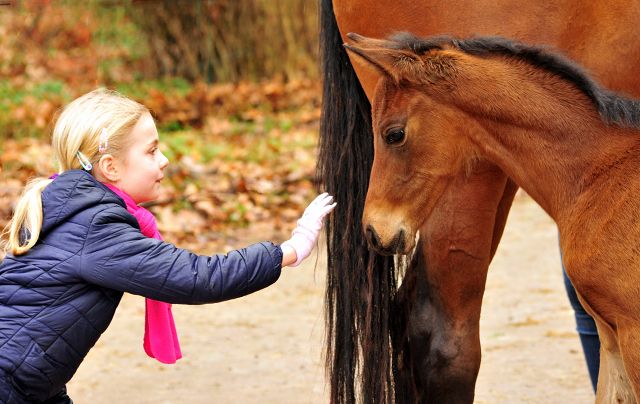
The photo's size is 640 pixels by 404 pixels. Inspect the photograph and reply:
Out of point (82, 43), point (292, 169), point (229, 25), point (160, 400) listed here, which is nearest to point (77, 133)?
point (160, 400)

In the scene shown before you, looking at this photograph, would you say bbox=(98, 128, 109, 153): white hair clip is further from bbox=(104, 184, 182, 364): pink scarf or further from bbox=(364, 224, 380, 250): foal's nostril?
bbox=(364, 224, 380, 250): foal's nostril

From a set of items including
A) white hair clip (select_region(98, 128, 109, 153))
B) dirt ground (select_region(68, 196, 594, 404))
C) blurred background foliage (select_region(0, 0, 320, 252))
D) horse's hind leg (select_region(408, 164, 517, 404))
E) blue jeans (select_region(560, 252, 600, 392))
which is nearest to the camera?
white hair clip (select_region(98, 128, 109, 153))

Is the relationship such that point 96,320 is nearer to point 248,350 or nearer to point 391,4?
point 391,4

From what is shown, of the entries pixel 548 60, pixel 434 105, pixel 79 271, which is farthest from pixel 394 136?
pixel 79 271

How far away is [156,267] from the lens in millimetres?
2021

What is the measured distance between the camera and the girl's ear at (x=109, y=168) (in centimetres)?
214

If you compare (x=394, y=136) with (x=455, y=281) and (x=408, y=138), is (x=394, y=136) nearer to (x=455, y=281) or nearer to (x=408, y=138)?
(x=408, y=138)

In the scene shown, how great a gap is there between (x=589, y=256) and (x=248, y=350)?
278cm

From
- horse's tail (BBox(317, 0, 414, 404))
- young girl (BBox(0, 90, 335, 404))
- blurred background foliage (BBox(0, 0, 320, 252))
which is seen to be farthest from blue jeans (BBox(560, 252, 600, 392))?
blurred background foliage (BBox(0, 0, 320, 252))

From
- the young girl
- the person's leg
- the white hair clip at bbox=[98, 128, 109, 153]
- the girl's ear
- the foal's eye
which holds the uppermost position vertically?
the foal's eye

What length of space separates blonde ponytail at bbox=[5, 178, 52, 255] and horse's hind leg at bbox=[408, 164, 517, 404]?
1.23 m

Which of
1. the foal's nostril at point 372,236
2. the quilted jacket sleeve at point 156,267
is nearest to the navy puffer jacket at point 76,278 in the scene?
the quilted jacket sleeve at point 156,267

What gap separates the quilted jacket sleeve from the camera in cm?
201

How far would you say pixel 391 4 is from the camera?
101 inches
